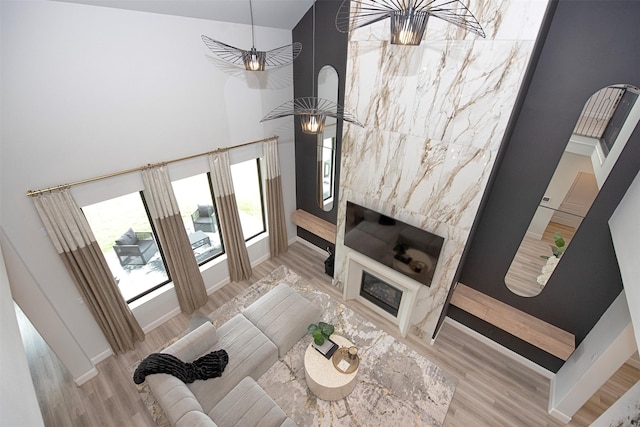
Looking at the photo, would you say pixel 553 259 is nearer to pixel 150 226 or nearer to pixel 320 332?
pixel 320 332

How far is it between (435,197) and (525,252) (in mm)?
1503

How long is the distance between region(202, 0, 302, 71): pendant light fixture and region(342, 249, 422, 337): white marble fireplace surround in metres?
3.17

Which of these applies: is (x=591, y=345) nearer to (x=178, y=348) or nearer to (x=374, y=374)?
(x=374, y=374)

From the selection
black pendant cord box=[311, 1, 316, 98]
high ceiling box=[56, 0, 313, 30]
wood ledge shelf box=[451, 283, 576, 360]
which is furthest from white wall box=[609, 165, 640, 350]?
high ceiling box=[56, 0, 313, 30]

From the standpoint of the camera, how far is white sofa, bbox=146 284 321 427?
2898mm

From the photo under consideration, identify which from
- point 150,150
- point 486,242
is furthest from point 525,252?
point 150,150

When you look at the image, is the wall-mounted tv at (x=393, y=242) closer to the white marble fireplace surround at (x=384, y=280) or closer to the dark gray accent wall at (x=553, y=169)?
the white marble fireplace surround at (x=384, y=280)

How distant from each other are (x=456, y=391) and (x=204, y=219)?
15.7ft

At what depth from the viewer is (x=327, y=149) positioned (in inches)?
207

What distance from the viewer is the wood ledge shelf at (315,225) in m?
5.66

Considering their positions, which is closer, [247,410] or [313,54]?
[247,410]

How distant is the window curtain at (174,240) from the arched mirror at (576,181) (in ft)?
16.2

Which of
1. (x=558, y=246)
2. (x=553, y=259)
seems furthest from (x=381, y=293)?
(x=558, y=246)

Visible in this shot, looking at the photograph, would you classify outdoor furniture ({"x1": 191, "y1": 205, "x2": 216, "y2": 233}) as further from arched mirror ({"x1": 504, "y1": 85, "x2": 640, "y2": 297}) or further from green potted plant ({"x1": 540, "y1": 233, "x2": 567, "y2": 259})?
green potted plant ({"x1": 540, "y1": 233, "x2": 567, "y2": 259})
